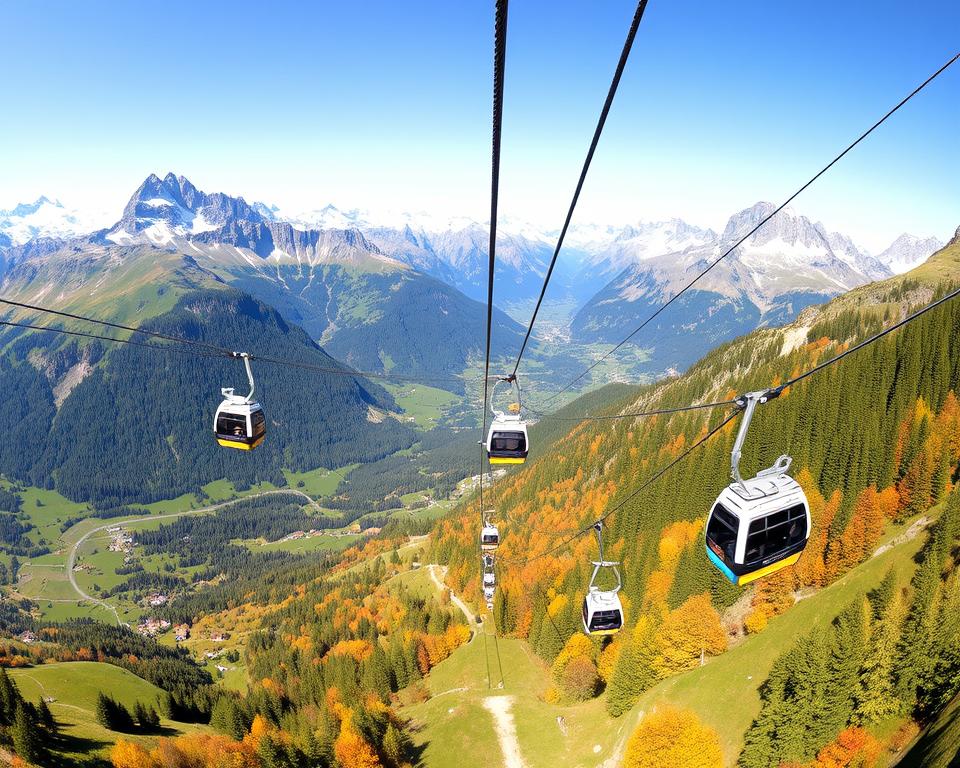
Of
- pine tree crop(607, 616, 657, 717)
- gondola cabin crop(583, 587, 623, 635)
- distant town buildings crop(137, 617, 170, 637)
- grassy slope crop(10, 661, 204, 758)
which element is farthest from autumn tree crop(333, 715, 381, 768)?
distant town buildings crop(137, 617, 170, 637)

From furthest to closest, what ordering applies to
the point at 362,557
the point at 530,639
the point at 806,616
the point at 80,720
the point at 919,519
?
the point at 362,557 → the point at 530,639 → the point at 80,720 → the point at 919,519 → the point at 806,616

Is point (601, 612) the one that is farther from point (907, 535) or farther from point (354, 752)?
point (907, 535)

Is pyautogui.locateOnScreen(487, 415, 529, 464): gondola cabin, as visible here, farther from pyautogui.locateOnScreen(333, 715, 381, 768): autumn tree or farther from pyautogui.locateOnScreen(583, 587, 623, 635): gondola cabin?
pyautogui.locateOnScreen(333, 715, 381, 768): autumn tree

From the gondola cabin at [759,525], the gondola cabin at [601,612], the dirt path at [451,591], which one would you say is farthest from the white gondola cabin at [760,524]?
the dirt path at [451,591]

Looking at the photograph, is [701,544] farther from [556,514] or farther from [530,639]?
[556,514]


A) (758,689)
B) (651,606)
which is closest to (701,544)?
(651,606)

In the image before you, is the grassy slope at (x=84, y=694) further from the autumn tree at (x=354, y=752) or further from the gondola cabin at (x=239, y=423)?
the gondola cabin at (x=239, y=423)

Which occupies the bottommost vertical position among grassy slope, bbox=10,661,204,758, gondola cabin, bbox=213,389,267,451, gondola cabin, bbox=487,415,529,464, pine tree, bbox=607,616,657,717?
grassy slope, bbox=10,661,204,758
